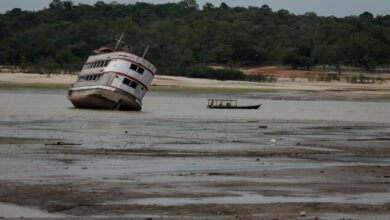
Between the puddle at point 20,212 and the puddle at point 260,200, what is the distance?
1.73 meters

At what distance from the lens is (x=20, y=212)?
15.5m

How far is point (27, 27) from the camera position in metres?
174

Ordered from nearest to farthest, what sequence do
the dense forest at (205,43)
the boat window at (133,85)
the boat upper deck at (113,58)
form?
the boat upper deck at (113,58)
the boat window at (133,85)
the dense forest at (205,43)

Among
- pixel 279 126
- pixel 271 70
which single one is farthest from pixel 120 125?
pixel 271 70

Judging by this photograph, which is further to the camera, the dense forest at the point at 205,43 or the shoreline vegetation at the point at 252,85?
the dense forest at the point at 205,43

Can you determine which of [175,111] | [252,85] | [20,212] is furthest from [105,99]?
[252,85]

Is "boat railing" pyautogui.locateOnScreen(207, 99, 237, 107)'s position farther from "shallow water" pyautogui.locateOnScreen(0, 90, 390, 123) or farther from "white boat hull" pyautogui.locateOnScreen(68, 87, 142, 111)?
"white boat hull" pyautogui.locateOnScreen(68, 87, 142, 111)

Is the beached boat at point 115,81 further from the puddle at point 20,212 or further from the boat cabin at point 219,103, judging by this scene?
the puddle at point 20,212

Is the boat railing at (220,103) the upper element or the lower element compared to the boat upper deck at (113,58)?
lower

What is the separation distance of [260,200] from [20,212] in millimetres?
4152

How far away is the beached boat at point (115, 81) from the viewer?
53594 mm

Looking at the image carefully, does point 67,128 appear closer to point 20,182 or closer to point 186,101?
point 20,182

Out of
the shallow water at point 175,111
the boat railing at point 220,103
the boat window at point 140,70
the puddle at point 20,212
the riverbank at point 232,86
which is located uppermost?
the boat window at point 140,70

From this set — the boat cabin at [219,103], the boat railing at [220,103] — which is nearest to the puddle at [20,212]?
the boat cabin at [219,103]
